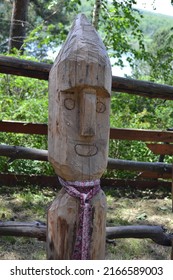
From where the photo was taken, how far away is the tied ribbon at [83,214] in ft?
5.84

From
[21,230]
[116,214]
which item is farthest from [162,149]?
[21,230]

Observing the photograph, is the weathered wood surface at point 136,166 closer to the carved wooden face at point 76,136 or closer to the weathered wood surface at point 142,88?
the weathered wood surface at point 142,88

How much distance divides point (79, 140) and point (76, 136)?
3cm

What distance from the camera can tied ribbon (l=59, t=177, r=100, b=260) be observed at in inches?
70.1

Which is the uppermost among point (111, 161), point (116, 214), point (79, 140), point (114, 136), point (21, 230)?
point (79, 140)

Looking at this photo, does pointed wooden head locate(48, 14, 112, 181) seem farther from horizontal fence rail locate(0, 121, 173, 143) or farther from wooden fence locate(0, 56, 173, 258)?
horizontal fence rail locate(0, 121, 173, 143)

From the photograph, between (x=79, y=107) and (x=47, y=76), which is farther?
(x=47, y=76)

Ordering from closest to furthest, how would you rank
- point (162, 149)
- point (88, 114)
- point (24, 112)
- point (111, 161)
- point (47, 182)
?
point (88, 114)
point (162, 149)
point (111, 161)
point (47, 182)
point (24, 112)

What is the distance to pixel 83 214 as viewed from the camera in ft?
5.87

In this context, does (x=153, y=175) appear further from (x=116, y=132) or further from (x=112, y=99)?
(x=112, y=99)

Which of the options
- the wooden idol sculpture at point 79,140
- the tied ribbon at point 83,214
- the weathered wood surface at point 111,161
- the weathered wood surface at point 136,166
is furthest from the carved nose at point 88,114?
the weathered wood surface at point 136,166

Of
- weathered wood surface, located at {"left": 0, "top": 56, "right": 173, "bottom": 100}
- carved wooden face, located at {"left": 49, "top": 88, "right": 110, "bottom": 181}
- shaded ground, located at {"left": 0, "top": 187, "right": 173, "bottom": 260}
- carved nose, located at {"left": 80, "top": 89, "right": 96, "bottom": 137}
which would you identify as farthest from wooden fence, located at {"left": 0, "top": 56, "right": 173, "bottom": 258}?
carved nose, located at {"left": 80, "top": 89, "right": 96, "bottom": 137}
